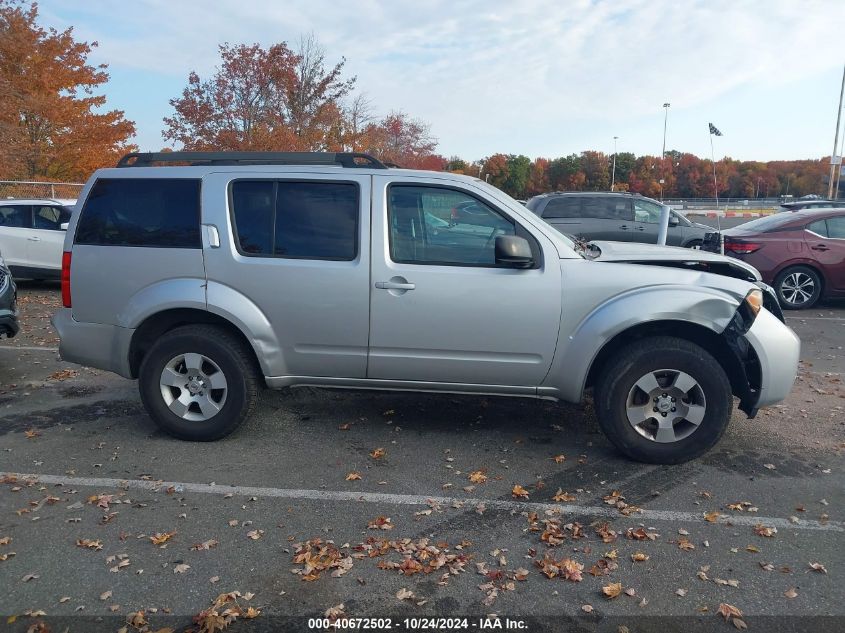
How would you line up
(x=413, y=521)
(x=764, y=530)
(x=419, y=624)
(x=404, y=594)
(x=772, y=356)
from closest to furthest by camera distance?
(x=419, y=624), (x=404, y=594), (x=764, y=530), (x=413, y=521), (x=772, y=356)

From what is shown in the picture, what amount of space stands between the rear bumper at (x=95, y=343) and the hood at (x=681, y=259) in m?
3.40

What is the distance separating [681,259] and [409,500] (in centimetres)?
248

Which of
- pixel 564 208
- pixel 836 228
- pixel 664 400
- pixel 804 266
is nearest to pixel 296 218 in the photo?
pixel 664 400

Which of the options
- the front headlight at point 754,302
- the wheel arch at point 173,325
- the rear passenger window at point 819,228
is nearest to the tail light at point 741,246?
the rear passenger window at point 819,228

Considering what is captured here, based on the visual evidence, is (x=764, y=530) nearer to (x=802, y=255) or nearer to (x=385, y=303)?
(x=385, y=303)

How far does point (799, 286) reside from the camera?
11.1 meters

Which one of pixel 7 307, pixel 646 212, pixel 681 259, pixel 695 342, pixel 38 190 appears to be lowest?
pixel 7 307

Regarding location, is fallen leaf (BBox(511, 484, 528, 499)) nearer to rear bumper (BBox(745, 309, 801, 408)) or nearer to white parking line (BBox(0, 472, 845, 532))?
white parking line (BBox(0, 472, 845, 532))

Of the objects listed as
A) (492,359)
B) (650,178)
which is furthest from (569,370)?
(650,178)

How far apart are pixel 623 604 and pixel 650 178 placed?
213ft

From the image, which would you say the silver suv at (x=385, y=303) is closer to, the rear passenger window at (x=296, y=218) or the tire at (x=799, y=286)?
the rear passenger window at (x=296, y=218)

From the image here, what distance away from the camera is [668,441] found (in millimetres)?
4688

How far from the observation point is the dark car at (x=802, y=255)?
36.0 ft

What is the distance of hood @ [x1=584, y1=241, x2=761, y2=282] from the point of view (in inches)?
193
